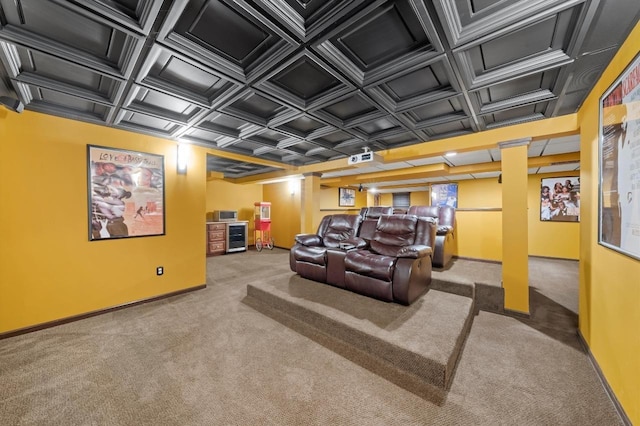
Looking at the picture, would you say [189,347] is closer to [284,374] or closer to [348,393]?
[284,374]

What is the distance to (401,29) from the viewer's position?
5.03 ft

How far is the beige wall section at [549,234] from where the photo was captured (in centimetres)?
574

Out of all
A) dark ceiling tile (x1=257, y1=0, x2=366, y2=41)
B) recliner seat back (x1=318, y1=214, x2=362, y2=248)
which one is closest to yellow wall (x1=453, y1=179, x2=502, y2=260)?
recliner seat back (x1=318, y1=214, x2=362, y2=248)

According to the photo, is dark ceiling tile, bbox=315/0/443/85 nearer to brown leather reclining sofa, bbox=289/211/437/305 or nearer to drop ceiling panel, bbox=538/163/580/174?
brown leather reclining sofa, bbox=289/211/437/305

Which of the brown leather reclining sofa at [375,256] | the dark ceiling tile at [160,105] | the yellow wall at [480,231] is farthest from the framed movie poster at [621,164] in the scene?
the yellow wall at [480,231]

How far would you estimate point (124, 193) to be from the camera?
10.2 feet

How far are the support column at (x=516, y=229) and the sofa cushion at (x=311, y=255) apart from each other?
2370 millimetres

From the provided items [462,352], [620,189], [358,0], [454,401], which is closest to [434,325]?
[462,352]

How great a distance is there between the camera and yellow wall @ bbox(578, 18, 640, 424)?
138cm

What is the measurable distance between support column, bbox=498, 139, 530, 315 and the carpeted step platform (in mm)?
801

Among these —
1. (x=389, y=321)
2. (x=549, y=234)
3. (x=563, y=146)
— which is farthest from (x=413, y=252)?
(x=549, y=234)

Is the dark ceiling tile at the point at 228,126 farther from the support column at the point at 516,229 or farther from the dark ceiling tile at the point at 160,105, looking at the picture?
the support column at the point at 516,229

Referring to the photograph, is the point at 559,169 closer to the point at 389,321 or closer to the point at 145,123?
the point at 389,321

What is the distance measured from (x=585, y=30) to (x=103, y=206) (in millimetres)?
4731
